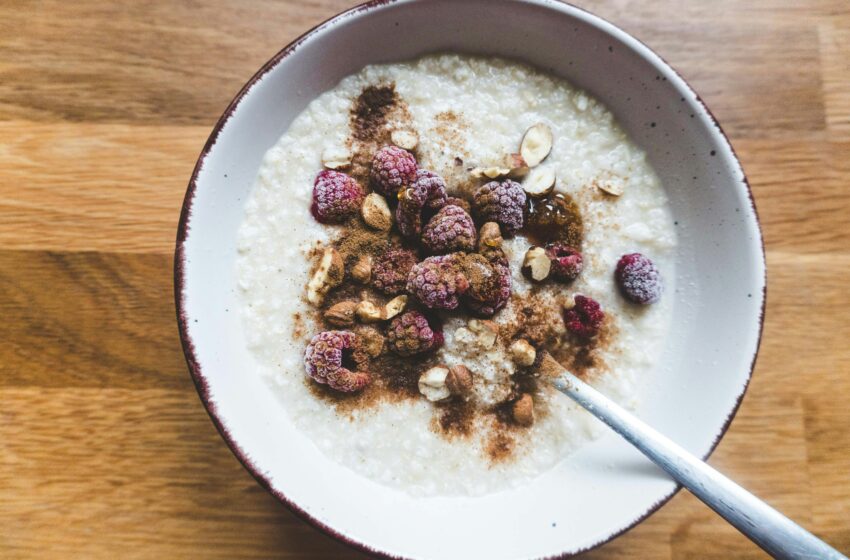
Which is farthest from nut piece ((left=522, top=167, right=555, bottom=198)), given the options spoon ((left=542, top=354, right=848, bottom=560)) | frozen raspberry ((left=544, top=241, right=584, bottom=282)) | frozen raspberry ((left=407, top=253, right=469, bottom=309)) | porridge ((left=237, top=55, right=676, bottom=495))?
spoon ((left=542, top=354, right=848, bottom=560))

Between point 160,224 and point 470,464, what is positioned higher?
point 160,224

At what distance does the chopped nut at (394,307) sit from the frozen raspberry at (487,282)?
0.40ft

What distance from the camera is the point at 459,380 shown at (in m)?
1.13

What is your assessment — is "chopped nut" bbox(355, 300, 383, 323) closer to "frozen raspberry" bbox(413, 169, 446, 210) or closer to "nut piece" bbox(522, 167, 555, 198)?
"frozen raspberry" bbox(413, 169, 446, 210)

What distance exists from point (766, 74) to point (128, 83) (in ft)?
4.56

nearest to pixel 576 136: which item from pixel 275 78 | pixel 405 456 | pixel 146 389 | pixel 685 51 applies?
pixel 685 51

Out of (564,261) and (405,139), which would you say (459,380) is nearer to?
(564,261)

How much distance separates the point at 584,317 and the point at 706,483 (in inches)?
13.9

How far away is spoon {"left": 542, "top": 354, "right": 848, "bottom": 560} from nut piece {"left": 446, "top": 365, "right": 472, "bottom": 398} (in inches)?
6.0

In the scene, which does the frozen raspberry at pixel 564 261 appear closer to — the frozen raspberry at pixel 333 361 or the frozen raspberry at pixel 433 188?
the frozen raspberry at pixel 433 188

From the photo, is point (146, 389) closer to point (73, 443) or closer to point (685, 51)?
point (73, 443)

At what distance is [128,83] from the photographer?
1297mm

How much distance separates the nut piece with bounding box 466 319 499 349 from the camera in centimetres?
115

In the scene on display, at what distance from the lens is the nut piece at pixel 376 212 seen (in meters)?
1.17
